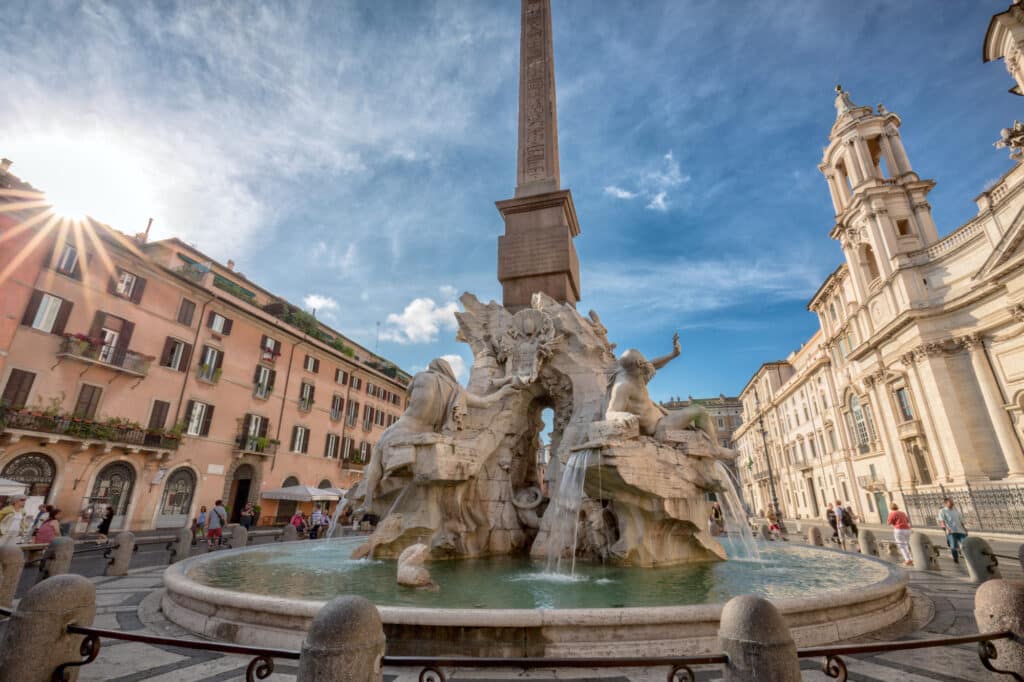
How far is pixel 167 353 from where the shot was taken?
65.1 feet

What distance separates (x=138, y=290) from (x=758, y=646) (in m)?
24.1

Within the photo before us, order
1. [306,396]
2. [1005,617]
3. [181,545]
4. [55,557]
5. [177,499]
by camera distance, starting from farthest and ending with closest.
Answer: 1. [306,396]
2. [177,499]
3. [181,545]
4. [55,557]
5. [1005,617]

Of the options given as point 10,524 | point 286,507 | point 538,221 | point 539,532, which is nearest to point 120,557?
point 10,524

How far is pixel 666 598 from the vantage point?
13.6ft

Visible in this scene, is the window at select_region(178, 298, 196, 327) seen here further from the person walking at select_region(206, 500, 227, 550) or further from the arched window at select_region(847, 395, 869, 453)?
the arched window at select_region(847, 395, 869, 453)

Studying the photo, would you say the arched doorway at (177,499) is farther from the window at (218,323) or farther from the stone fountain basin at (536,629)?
the stone fountain basin at (536,629)

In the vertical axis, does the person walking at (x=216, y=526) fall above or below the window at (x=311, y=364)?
below

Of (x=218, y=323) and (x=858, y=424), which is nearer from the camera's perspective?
(x=218, y=323)

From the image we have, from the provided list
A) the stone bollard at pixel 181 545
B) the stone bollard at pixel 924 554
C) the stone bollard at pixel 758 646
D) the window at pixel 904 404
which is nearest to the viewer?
the stone bollard at pixel 758 646

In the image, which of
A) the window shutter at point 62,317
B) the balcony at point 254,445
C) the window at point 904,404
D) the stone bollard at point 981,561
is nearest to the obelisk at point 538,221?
the stone bollard at point 981,561

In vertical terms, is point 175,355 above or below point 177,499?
above

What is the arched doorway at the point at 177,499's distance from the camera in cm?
1902

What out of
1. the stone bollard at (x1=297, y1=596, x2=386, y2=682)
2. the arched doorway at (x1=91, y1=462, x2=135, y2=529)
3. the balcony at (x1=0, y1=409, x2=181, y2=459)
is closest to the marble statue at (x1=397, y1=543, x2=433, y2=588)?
the stone bollard at (x1=297, y1=596, x2=386, y2=682)

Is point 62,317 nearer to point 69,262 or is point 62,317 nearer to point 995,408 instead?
point 69,262
